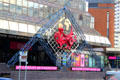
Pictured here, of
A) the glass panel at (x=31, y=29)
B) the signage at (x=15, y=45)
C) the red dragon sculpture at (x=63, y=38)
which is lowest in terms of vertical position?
the signage at (x=15, y=45)

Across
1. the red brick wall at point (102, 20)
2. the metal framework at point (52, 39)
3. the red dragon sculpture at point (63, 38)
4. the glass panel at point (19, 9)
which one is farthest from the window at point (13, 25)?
the red brick wall at point (102, 20)

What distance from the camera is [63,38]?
50.7m

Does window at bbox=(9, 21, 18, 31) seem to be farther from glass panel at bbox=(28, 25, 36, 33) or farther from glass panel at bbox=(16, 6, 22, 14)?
glass panel at bbox=(16, 6, 22, 14)

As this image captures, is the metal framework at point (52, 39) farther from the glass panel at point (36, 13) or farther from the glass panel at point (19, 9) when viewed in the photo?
the glass panel at point (19, 9)

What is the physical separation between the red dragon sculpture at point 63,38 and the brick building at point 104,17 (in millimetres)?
46660

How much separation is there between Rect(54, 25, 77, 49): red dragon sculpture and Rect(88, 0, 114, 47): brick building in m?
46.7

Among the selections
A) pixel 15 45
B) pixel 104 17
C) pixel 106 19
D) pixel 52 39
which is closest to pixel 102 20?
pixel 104 17

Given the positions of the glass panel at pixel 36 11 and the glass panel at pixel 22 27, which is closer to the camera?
the glass panel at pixel 22 27

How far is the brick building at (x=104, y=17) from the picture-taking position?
9788 centimetres

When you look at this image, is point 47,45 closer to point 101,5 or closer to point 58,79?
point 58,79

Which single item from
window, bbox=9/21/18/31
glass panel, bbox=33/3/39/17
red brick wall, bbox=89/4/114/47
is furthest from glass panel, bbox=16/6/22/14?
red brick wall, bbox=89/4/114/47

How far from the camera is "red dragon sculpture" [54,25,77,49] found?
163 feet

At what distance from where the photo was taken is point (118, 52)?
91.1 metres

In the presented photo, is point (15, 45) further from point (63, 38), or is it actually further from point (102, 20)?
point (102, 20)
